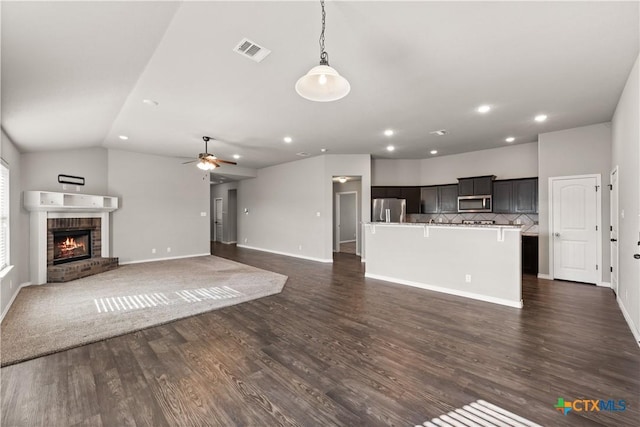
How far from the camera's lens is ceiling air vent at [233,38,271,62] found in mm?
2537

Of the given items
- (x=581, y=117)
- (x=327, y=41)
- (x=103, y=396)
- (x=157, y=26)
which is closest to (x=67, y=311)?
(x=103, y=396)

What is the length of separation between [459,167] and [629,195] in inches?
174

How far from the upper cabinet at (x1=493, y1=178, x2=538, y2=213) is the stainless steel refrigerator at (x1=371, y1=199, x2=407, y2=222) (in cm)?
226

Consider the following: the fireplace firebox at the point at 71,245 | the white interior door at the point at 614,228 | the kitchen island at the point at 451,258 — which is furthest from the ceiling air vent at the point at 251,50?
the fireplace firebox at the point at 71,245

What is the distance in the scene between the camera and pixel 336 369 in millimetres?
2311

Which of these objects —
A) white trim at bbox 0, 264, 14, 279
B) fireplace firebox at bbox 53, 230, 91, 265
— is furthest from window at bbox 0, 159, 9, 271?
fireplace firebox at bbox 53, 230, 91, 265

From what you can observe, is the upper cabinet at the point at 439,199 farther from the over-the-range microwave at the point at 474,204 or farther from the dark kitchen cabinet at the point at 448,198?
the over-the-range microwave at the point at 474,204

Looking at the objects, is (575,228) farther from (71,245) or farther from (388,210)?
(71,245)

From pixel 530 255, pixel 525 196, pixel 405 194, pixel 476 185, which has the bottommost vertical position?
pixel 530 255

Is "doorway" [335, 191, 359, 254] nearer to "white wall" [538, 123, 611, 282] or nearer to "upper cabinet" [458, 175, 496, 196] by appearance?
"upper cabinet" [458, 175, 496, 196]

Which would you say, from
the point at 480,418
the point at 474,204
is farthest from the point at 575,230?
the point at 480,418

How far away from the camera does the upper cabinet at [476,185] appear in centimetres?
668

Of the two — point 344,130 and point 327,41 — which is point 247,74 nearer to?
point 327,41

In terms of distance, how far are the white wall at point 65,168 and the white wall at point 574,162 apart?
32.3ft
